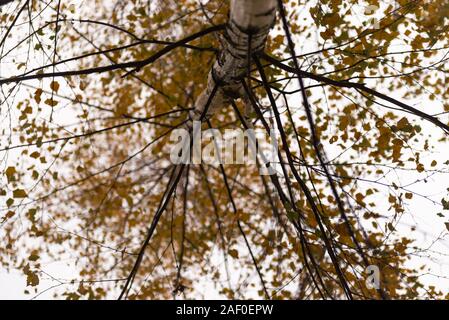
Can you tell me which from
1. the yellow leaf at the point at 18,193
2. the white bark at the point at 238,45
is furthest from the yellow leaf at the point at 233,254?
the yellow leaf at the point at 18,193

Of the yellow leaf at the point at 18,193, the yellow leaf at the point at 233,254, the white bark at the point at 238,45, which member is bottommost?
the yellow leaf at the point at 233,254

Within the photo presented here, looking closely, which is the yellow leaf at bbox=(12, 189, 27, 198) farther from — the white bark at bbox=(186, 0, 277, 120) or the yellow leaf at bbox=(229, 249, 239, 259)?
the yellow leaf at bbox=(229, 249, 239, 259)

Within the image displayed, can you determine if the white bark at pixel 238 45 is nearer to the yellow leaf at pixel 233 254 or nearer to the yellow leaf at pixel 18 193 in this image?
the yellow leaf at pixel 233 254

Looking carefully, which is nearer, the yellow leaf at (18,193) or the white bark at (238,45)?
the white bark at (238,45)

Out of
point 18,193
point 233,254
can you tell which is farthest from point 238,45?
point 18,193

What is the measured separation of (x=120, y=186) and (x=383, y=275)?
3141 mm

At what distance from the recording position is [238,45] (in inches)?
73.6

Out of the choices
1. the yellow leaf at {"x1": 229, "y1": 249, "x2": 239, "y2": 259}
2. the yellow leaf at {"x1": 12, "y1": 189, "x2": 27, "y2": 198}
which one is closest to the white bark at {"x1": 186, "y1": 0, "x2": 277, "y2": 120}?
the yellow leaf at {"x1": 229, "y1": 249, "x2": 239, "y2": 259}

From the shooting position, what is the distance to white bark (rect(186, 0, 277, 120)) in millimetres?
1606

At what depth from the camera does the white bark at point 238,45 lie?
5.27 feet

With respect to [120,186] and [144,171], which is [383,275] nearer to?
[120,186]

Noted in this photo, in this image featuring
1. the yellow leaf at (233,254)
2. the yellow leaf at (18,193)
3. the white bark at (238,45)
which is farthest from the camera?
the yellow leaf at (233,254)
